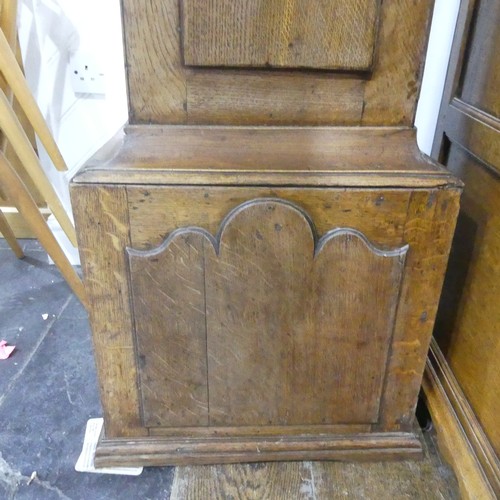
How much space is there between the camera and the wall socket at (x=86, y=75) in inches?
50.9

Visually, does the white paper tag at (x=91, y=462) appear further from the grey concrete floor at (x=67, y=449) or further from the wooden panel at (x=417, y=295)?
the wooden panel at (x=417, y=295)

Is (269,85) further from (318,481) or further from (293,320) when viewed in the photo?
(318,481)

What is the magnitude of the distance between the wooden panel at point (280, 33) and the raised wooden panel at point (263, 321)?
21 centimetres

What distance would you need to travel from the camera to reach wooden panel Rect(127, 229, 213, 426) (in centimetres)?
72

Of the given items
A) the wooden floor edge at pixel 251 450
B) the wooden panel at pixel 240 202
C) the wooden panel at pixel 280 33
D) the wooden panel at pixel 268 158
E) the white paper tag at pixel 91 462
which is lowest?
the white paper tag at pixel 91 462

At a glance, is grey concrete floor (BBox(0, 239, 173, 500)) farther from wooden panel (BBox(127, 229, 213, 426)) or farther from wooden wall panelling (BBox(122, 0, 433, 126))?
wooden wall panelling (BBox(122, 0, 433, 126))

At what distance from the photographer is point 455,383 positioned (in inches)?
35.5

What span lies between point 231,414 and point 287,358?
0.15m

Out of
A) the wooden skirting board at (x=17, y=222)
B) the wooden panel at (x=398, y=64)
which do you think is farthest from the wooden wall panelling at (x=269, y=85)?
the wooden skirting board at (x=17, y=222)

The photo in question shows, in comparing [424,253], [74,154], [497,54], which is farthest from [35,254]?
[497,54]

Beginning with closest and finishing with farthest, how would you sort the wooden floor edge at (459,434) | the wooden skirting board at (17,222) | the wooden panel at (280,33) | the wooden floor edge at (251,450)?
1. the wooden panel at (280,33)
2. the wooden floor edge at (459,434)
3. the wooden floor edge at (251,450)
4. the wooden skirting board at (17,222)

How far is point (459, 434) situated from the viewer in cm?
84

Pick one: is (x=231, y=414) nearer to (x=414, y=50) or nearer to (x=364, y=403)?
(x=364, y=403)

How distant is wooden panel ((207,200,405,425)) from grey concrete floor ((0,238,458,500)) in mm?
110
